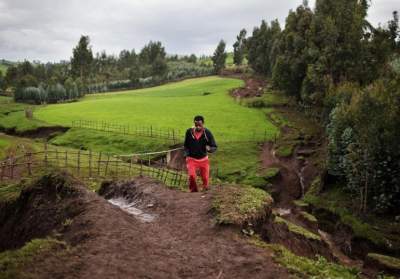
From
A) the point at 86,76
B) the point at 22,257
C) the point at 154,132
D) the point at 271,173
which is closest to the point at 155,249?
the point at 22,257

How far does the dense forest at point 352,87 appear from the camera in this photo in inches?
1083

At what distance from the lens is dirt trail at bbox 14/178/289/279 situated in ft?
28.0

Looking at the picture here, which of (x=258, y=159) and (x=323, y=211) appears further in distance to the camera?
(x=258, y=159)

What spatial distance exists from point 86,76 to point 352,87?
109 metres

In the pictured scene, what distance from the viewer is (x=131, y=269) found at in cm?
858

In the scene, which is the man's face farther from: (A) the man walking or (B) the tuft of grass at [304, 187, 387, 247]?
(B) the tuft of grass at [304, 187, 387, 247]

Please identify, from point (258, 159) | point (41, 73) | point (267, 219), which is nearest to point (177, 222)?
point (267, 219)

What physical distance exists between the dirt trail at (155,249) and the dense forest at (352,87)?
1862 cm

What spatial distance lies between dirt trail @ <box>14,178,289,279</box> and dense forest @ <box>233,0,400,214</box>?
18.6m

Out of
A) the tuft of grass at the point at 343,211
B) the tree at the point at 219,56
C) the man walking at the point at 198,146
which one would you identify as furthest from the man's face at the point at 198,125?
the tree at the point at 219,56

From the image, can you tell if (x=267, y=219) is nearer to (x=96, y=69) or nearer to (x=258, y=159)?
(x=258, y=159)

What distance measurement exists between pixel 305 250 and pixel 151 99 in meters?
79.4

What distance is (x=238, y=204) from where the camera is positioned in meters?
12.4

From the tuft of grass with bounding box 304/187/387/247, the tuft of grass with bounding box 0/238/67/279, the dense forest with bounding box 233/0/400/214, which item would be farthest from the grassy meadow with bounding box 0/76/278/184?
the tuft of grass with bounding box 0/238/67/279
